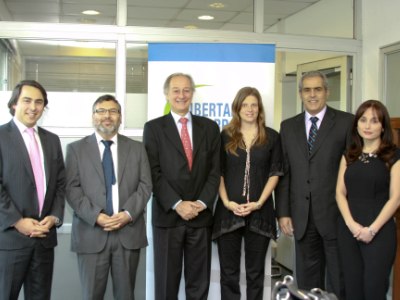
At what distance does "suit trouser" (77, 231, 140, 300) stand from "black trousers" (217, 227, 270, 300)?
68 cm

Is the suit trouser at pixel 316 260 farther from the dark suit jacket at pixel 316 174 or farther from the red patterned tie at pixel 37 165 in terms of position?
the red patterned tie at pixel 37 165

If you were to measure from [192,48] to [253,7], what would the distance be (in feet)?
3.87

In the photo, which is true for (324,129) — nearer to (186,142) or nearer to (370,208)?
(370,208)

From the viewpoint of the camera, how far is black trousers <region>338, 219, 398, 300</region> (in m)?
2.63

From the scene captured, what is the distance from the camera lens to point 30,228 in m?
2.48

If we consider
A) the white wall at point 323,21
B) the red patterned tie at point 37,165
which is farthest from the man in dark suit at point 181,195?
the white wall at point 323,21

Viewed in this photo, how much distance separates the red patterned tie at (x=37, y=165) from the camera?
2.57 meters

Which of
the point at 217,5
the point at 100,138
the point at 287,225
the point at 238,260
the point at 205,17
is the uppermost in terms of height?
the point at 217,5

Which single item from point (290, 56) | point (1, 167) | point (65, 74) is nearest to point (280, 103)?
point (290, 56)

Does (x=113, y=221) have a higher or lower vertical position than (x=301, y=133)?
lower

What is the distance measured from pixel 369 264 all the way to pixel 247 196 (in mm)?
882

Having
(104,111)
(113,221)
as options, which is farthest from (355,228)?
(104,111)

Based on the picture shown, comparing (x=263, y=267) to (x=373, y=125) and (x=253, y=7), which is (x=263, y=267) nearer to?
(x=373, y=125)

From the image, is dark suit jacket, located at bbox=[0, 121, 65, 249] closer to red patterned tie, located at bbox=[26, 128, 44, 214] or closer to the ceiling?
red patterned tie, located at bbox=[26, 128, 44, 214]
